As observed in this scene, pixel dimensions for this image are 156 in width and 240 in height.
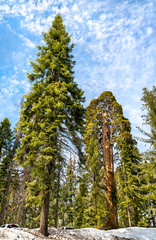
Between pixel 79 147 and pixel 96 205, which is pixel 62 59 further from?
pixel 96 205

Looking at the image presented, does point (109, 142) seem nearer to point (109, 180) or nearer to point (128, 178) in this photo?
point (109, 180)

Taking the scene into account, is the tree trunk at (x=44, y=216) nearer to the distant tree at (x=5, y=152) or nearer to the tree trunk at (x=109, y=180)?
the tree trunk at (x=109, y=180)

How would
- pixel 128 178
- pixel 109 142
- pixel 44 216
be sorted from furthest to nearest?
pixel 128 178, pixel 109 142, pixel 44 216

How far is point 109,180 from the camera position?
448 inches

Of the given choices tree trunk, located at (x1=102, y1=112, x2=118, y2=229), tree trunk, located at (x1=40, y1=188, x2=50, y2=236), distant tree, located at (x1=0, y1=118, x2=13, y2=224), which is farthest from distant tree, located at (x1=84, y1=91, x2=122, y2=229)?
distant tree, located at (x1=0, y1=118, x2=13, y2=224)

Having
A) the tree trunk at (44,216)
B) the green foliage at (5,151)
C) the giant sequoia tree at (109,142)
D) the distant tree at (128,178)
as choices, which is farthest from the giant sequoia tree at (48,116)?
the green foliage at (5,151)

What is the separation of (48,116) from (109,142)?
6576 millimetres

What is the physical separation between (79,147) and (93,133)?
5432 millimetres

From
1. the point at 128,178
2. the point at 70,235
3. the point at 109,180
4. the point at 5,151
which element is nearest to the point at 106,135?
the point at 109,180

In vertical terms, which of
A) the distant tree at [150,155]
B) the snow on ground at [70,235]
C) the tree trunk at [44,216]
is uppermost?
the distant tree at [150,155]

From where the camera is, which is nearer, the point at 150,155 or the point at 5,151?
the point at 150,155

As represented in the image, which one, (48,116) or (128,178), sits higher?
(48,116)

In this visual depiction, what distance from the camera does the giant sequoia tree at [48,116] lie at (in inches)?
285

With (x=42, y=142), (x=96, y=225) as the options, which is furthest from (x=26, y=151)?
(x=96, y=225)
